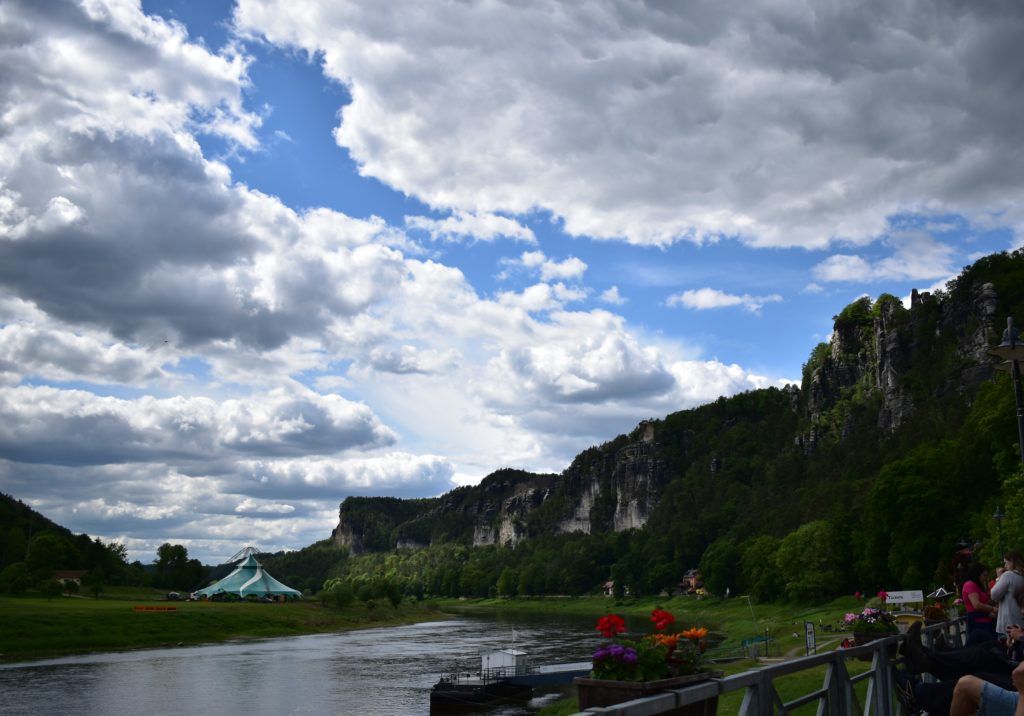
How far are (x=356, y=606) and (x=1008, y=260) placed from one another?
398 feet

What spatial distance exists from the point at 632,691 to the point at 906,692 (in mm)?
4085

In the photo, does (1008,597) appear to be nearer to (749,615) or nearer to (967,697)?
(967,697)

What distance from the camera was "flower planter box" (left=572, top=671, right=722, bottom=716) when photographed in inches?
277

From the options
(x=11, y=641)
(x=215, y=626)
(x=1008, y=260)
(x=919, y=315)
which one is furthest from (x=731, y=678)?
(x=919, y=315)

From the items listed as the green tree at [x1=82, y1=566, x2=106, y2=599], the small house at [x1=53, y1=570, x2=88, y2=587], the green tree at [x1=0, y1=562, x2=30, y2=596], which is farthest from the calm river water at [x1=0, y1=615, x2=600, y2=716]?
the small house at [x1=53, y1=570, x2=88, y2=587]

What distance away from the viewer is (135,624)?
89.4 meters

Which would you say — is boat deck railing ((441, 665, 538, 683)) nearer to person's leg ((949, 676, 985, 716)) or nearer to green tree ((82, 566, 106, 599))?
person's leg ((949, 676, 985, 716))

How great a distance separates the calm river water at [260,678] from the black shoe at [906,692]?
38926 mm

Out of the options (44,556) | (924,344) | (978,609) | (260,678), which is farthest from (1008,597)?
(924,344)

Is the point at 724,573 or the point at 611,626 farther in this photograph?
the point at 724,573

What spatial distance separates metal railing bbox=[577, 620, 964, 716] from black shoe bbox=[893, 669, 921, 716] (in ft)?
0.72

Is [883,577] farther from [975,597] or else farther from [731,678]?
[731,678]

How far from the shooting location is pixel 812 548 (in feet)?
311

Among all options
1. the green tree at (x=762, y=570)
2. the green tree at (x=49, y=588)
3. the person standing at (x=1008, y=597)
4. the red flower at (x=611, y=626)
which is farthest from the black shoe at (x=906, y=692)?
the green tree at (x=49, y=588)
